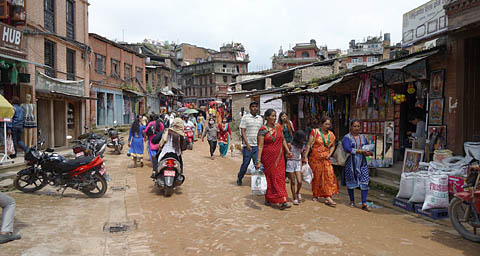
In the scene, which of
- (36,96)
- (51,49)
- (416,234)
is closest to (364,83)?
(416,234)

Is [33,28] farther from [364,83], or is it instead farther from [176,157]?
[364,83]

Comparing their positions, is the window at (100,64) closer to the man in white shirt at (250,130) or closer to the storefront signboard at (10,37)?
the storefront signboard at (10,37)

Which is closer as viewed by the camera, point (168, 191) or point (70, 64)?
point (168, 191)

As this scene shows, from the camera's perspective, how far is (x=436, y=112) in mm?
7094

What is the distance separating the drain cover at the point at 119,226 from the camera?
4.87 metres

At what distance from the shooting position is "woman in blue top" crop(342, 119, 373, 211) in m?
6.09

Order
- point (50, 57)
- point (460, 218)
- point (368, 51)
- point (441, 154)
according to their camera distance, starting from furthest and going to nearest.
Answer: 1. point (368, 51)
2. point (50, 57)
3. point (441, 154)
4. point (460, 218)

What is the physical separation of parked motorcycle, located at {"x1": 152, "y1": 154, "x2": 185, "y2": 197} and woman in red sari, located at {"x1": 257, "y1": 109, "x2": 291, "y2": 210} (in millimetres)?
1976

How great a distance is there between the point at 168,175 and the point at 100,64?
1938cm

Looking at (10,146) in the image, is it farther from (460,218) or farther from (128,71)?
(128,71)

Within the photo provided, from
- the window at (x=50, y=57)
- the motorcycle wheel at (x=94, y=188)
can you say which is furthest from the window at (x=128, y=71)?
the motorcycle wheel at (x=94, y=188)

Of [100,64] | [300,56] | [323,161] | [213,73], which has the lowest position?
[323,161]

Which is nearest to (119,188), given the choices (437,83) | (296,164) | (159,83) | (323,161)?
(296,164)

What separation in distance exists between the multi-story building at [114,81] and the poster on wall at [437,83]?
18.4 metres
